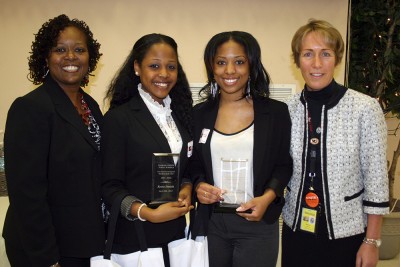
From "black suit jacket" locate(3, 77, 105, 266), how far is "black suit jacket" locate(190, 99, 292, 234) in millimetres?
562

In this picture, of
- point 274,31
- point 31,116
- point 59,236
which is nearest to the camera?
point 31,116

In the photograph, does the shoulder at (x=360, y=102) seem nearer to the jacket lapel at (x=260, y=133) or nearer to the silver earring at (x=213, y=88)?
the jacket lapel at (x=260, y=133)

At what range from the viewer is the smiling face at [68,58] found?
182 cm

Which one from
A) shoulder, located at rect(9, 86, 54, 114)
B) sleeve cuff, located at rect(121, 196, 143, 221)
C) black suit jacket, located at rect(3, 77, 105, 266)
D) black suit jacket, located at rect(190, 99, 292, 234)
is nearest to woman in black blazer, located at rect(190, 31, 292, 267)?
black suit jacket, located at rect(190, 99, 292, 234)

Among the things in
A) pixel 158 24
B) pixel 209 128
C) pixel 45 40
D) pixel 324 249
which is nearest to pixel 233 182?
pixel 209 128

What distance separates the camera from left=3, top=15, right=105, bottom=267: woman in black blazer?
160 centimetres

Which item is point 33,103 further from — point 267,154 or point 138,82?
point 267,154

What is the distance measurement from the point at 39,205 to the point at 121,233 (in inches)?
15.6

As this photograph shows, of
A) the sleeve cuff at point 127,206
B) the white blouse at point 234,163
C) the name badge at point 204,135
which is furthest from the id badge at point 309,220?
the sleeve cuff at point 127,206

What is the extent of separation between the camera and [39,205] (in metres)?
1.62

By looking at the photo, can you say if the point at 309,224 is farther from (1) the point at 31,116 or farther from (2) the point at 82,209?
(1) the point at 31,116

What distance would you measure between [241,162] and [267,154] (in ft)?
0.57

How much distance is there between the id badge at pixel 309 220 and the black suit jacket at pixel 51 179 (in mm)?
1023

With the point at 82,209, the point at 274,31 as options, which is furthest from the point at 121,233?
the point at 274,31
